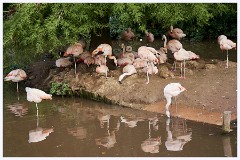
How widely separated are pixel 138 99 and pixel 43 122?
197 cm

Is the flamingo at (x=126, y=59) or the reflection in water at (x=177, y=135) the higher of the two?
the flamingo at (x=126, y=59)

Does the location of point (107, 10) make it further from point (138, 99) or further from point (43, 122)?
point (43, 122)

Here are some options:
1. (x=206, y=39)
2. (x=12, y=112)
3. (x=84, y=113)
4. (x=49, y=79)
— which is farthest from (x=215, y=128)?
(x=206, y=39)

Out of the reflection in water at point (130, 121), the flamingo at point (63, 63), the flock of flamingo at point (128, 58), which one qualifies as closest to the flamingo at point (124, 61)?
the flock of flamingo at point (128, 58)

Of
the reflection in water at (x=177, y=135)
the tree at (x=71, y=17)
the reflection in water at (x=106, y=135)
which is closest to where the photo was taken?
the reflection in water at (x=106, y=135)

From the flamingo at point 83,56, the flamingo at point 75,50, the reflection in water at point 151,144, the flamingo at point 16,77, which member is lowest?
the reflection in water at point 151,144

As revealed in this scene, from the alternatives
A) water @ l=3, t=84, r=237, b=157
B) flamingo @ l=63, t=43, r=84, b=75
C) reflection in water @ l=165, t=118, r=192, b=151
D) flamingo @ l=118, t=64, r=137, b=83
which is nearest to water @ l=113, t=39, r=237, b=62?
flamingo @ l=118, t=64, r=137, b=83

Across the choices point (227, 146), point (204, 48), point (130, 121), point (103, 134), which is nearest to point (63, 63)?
point (130, 121)

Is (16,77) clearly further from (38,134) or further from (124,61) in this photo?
(38,134)

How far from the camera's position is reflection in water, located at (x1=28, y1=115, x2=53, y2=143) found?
311 inches

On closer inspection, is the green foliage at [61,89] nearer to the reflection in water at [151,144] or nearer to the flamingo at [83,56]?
the flamingo at [83,56]

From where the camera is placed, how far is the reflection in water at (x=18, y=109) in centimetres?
936

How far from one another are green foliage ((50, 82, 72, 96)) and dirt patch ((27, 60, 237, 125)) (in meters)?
0.13

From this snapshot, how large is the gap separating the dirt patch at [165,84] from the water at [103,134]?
1.01 ft
